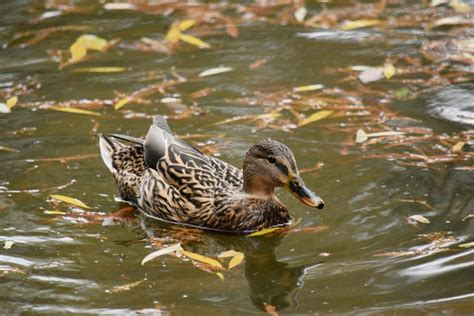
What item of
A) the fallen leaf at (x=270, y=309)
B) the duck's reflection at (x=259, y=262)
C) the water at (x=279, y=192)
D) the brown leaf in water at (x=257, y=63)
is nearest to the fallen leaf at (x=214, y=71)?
the water at (x=279, y=192)

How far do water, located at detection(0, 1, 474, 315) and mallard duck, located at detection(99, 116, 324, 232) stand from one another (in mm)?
153

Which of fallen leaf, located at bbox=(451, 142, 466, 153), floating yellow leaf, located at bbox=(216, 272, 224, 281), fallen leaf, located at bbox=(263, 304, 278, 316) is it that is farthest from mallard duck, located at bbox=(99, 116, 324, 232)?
fallen leaf, located at bbox=(451, 142, 466, 153)

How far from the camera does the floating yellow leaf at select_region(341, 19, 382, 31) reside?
39.5 ft

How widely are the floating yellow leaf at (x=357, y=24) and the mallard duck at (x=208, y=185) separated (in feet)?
14.2

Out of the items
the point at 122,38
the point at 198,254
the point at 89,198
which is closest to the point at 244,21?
the point at 122,38

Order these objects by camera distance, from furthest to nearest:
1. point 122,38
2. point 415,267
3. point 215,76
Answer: point 122,38 < point 215,76 < point 415,267

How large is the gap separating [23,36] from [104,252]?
236 inches

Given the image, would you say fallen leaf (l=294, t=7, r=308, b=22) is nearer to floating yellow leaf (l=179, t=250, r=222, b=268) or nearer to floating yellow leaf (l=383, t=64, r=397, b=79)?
floating yellow leaf (l=383, t=64, r=397, b=79)

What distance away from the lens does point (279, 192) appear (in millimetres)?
8312

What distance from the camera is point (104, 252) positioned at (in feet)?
23.0

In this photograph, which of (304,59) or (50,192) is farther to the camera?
(304,59)

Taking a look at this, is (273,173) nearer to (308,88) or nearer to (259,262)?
(259,262)

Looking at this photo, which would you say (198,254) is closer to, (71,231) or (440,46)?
(71,231)

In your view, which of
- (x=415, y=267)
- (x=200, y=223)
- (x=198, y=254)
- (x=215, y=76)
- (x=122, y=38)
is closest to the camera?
(x=415, y=267)
